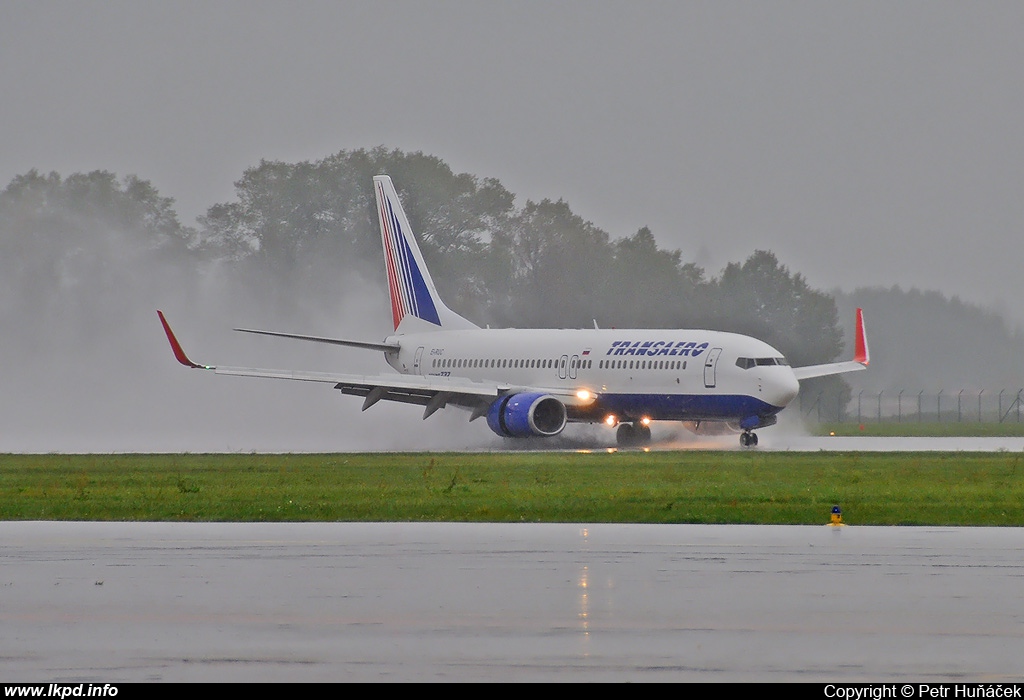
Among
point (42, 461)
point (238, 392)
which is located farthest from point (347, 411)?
point (42, 461)

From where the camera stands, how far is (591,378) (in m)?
48.6

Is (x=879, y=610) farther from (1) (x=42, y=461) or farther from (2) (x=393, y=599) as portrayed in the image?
(1) (x=42, y=461)

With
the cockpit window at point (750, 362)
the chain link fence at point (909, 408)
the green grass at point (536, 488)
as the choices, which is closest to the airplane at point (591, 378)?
the cockpit window at point (750, 362)

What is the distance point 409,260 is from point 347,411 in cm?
611

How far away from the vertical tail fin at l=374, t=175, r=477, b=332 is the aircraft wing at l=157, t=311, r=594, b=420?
655cm

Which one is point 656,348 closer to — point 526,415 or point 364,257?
point 526,415

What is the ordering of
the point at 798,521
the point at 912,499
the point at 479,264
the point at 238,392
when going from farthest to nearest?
the point at 479,264, the point at 238,392, the point at 912,499, the point at 798,521

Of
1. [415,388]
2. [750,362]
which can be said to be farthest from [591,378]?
[750,362]

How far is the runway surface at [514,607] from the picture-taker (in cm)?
1080

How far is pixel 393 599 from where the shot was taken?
45.8 ft

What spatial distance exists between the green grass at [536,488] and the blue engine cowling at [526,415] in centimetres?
649

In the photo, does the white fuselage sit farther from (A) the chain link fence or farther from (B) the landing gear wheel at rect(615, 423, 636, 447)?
(A) the chain link fence

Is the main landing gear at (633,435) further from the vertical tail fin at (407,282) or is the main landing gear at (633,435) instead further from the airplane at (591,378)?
the vertical tail fin at (407,282)

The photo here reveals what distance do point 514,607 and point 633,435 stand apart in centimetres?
3548
